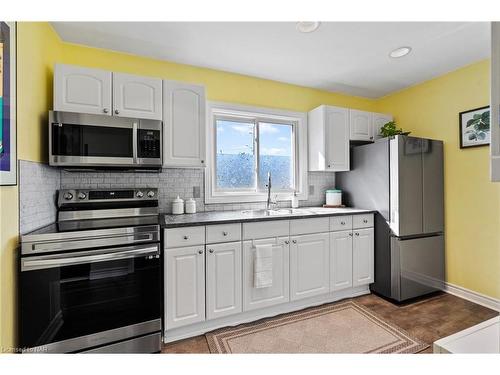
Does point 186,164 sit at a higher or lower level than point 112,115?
lower

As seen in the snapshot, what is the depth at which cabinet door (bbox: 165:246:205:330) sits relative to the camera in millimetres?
1743

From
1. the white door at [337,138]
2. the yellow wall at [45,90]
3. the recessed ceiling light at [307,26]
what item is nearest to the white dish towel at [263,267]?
the white door at [337,138]

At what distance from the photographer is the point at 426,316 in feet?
7.05

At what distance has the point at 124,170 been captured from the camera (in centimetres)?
209

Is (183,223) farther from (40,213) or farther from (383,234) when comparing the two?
(383,234)

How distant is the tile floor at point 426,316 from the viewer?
1786mm

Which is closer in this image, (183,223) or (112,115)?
(183,223)

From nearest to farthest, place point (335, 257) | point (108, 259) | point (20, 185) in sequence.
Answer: point (20, 185)
point (108, 259)
point (335, 257)

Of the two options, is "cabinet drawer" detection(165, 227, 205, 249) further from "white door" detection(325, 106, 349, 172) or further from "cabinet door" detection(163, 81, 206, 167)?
"white door" detection(325, 106, 349, 172)

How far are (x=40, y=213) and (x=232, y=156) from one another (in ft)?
5.84

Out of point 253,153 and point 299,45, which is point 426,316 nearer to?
point 253,153

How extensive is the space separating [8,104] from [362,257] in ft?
10.1

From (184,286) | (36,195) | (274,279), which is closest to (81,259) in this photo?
(36,195)
